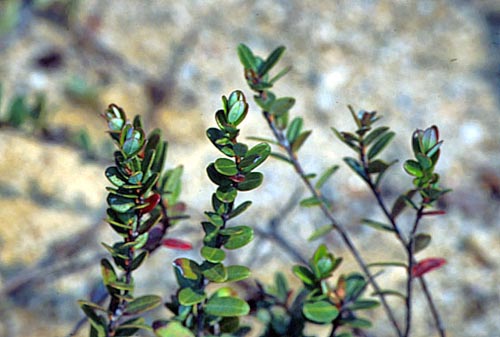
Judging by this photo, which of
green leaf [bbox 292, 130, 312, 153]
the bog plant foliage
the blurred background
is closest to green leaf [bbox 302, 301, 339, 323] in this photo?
the bog plant foliage

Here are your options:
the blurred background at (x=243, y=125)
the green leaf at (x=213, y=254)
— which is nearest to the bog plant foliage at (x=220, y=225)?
the green leaf at (x=213, y=254)

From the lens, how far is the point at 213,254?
663mm

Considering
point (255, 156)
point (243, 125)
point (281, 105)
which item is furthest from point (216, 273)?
point (243, 125)

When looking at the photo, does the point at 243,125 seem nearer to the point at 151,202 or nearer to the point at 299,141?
the point at 299,141

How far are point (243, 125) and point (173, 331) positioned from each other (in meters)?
1.04

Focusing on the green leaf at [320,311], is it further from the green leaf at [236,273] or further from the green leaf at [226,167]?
the green leaf at [226,167]

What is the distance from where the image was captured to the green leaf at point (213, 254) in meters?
0.66

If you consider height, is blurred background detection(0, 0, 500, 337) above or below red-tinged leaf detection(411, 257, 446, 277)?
above

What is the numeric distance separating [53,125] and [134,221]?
3.52ft

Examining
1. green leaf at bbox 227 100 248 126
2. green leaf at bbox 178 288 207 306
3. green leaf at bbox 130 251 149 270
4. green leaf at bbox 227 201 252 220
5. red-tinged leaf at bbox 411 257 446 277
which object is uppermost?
green leaf at bbox 227 100 248 126

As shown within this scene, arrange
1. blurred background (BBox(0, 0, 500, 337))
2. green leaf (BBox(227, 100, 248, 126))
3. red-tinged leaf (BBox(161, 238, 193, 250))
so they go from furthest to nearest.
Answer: blurred background (BBox(0, 0, 500, 337))
red-tinged leaf (BBox(161, 238, 193, 250))
green leaf (BBox(227, 100, 248, 126))

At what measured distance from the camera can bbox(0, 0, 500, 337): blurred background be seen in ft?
4.53

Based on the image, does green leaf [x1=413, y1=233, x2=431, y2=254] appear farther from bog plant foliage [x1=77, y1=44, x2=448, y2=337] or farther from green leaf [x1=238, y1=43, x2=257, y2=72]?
green leaf [x1=238, y1=43, x2=257, y2=72]

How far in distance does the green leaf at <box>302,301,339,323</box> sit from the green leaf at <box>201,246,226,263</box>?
13 centimetres
